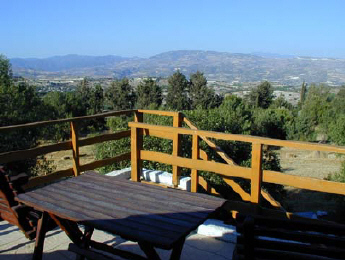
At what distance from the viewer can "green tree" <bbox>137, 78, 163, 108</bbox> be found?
32.8 m

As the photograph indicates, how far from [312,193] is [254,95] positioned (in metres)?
25.4

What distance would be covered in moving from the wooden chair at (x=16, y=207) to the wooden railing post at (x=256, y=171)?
1.85m

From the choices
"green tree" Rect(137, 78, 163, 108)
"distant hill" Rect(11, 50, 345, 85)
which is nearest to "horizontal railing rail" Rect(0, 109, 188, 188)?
"green tree" Rect(137, 78, 163, 108)

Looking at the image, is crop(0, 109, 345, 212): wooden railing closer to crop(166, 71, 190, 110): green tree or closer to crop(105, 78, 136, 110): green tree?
crop(166, 71, 190, 110): green tree

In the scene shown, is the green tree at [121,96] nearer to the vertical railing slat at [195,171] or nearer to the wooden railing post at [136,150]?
the wooden railing post at [136,150]

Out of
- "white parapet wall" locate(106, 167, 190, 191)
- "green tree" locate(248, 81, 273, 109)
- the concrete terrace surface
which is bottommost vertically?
"green tree" locate(248, 81, 273, 109)

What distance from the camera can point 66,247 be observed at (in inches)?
134

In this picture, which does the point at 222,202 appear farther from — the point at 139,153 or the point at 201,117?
the point at 201,117

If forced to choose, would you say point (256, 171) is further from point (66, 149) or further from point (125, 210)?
point (66, 149)

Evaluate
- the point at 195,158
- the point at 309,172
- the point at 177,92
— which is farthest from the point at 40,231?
the point at 177,92

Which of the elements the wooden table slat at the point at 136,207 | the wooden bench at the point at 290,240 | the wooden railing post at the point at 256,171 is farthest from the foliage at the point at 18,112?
the wooden bench at the point at 290,240

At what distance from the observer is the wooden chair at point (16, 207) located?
2.81 metres

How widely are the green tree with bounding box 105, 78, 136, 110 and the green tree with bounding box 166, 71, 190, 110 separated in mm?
3589

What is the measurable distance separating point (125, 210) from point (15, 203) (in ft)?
3.37
